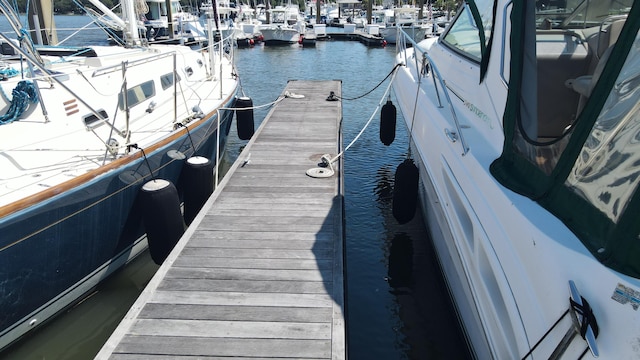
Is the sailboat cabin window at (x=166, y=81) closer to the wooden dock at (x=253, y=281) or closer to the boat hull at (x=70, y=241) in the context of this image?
the boat hull at (x=70, y=241)

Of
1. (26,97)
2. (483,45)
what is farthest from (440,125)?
(26,97)

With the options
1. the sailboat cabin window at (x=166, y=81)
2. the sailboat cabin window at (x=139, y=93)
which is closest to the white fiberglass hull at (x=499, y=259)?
the sailboat cabin window at (x=139, y=93)

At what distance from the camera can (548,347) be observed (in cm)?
235

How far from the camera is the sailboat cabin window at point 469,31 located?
498cm

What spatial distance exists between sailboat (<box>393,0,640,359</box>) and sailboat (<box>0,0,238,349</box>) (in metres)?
3.24

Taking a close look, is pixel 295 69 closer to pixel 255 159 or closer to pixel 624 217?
pixel 255 159

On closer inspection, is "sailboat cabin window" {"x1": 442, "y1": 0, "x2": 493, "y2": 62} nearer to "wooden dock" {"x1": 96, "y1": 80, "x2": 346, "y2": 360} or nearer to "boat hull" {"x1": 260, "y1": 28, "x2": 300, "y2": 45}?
"wooden dock" {"x1": 96, "y1": 80, "x2": 346, "y2": 360}

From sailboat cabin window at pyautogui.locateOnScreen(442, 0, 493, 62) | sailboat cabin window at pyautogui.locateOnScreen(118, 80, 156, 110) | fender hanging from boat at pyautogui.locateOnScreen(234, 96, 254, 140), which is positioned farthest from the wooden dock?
fender hanging from boat at pyautogui.locateOnScreen(234, 96, 254, 140)

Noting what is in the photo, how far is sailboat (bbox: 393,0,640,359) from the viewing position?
6.85 feet

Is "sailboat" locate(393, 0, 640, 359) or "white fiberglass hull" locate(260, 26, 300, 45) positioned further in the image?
"white fiberglass hull" locate(260, 26, 300, 45)

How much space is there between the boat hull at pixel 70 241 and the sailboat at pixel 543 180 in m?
3.31

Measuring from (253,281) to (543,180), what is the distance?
269 centimetres

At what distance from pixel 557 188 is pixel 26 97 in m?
5.55

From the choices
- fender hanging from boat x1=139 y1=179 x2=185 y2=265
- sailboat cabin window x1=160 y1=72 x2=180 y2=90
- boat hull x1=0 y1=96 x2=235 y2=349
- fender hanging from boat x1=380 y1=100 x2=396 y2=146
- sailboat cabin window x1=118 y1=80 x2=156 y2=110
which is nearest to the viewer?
boat hull x1=0 y1=96 x2=235 y2=349
